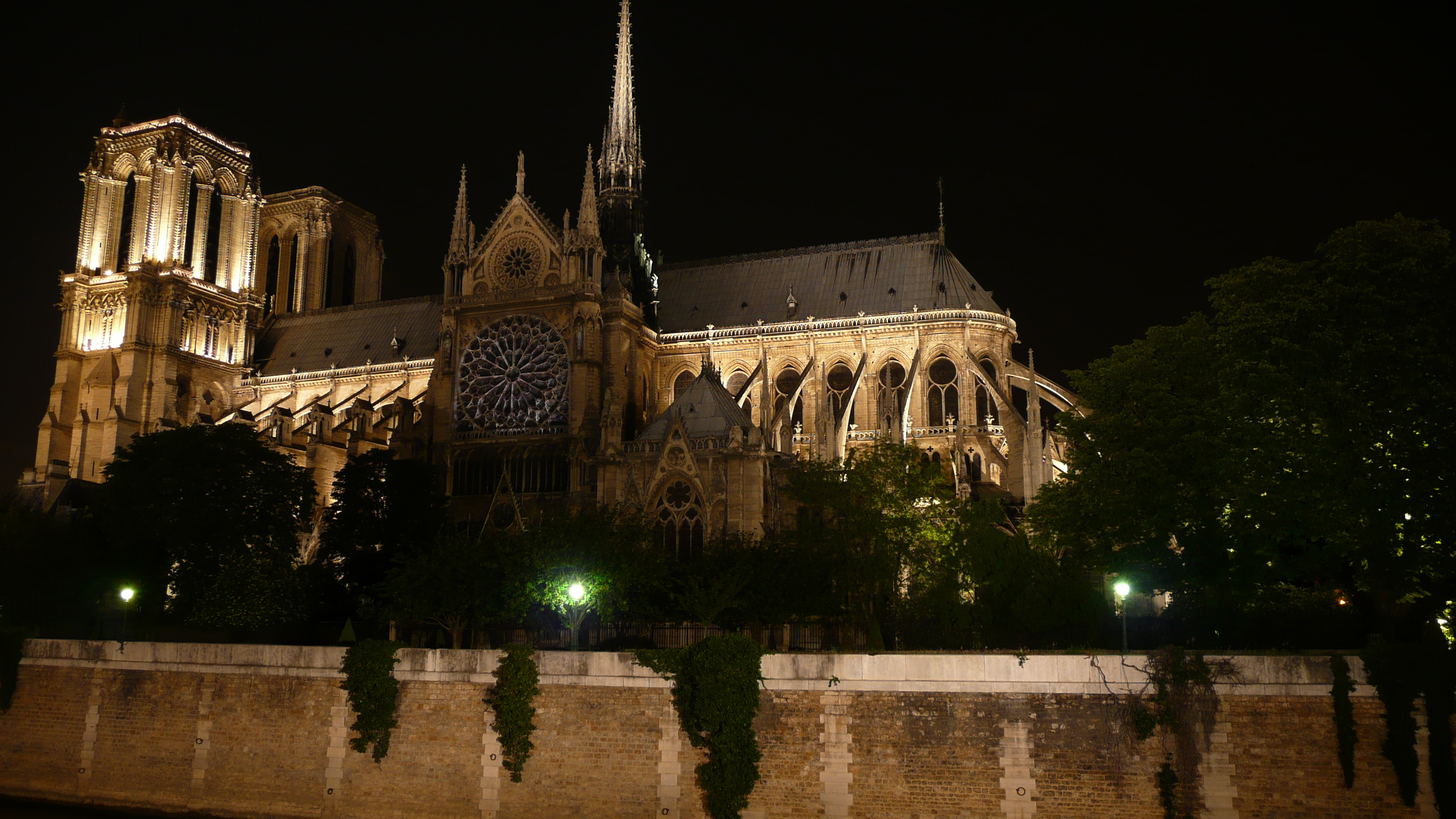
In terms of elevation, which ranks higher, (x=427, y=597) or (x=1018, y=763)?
(x=427, y=597)

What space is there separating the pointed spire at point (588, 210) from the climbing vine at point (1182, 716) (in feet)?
122

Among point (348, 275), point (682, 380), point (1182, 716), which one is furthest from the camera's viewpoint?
point (348, 275)

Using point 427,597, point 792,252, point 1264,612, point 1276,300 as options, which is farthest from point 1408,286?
point 792,252

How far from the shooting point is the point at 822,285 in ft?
196

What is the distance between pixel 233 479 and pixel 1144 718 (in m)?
29.7

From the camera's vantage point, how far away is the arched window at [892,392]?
4881cm

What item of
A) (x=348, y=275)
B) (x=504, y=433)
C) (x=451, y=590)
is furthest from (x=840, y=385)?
(x=348, y=275)

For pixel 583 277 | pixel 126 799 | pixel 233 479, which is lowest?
pixel 126 799

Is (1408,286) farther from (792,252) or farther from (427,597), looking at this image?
(792,252)

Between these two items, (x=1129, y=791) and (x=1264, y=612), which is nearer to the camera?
A: (x=1129, y=791)

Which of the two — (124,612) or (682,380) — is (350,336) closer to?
(682,380)

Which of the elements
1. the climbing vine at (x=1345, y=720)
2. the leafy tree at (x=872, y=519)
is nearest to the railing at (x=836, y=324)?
the leafy tree at (x=872, y=519)

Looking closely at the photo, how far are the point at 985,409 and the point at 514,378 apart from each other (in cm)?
2045

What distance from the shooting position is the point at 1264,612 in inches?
1001
